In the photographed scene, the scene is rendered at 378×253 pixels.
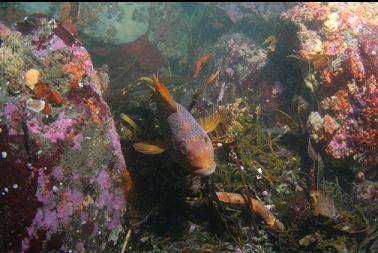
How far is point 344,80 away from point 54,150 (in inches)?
160

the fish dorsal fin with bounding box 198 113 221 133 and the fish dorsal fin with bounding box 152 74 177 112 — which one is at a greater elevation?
the fish dorsal fin with bounding box 152 74 177 112

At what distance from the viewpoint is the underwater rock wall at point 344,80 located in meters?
4.44

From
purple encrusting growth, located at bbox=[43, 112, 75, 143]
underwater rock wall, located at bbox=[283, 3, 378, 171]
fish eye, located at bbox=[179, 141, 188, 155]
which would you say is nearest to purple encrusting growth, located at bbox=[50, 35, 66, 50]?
purple encrusting growth, located at bbox=[43, 112, 75, 143]

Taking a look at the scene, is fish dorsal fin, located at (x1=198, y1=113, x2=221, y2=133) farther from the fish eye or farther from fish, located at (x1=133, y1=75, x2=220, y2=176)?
the fish eye

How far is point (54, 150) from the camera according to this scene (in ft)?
10.5

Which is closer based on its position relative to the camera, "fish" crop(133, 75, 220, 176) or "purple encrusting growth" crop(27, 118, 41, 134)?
"purple encrusting growth" crop(27, 118, 41, 134)

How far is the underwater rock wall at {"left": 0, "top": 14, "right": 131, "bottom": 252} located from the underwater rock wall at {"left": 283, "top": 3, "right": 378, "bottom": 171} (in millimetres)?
3026

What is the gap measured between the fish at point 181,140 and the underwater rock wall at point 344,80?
2.18 m

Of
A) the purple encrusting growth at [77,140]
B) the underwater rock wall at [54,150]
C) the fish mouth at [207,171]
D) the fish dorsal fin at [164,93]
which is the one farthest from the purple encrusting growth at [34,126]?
the fish mouth at [207,171]

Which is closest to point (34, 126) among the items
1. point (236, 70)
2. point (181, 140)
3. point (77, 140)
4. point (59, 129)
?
point (59, 129)

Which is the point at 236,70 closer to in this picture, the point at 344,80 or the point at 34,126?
the point at 344,80

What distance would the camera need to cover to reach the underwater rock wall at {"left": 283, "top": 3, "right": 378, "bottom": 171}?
14.6 ft

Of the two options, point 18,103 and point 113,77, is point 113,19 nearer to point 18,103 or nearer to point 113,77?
point 113,77

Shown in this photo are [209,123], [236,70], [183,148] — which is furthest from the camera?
[236,70]
